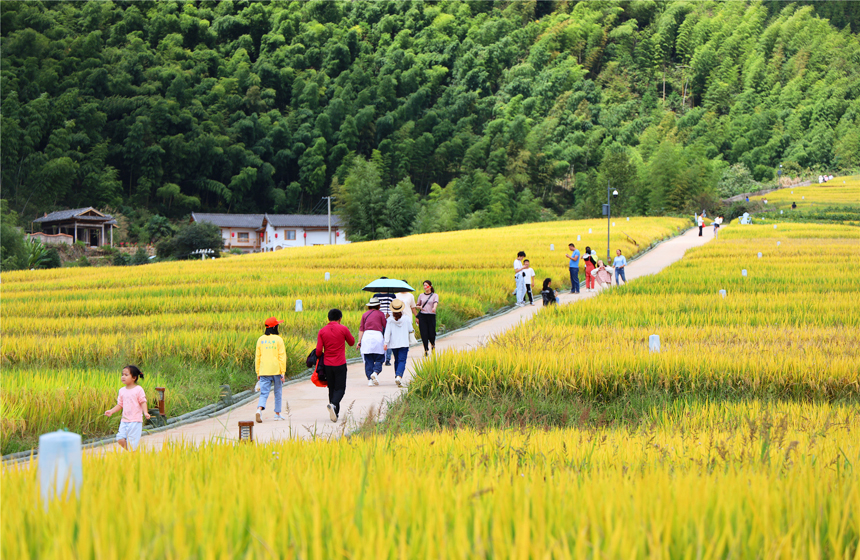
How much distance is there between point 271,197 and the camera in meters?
→ 110

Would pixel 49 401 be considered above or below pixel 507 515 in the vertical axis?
below

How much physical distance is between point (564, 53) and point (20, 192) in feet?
489

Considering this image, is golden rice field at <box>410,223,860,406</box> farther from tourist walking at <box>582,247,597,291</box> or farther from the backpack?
tourist walking at <box>582,247,597,291</box>

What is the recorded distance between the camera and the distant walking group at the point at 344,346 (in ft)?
33.9

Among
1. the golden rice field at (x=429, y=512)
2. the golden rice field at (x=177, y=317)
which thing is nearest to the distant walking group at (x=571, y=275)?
the golden rice field at (x=177, y=317)

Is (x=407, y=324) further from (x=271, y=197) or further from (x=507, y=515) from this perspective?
(x=271, y=197)

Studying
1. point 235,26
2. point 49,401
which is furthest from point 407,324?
point 235,26

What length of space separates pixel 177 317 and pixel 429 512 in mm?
16232

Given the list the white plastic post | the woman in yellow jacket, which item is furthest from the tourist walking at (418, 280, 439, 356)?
the white plastic post

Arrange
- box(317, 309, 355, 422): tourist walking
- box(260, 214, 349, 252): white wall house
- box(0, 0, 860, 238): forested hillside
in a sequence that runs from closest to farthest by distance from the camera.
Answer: box(317, 309, 355, 422): tourist walking, box(0, 0, 860, 238): forested hillside, box(260, 214, 349, 252): white wall house

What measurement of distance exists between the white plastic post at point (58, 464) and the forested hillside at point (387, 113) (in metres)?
86.5

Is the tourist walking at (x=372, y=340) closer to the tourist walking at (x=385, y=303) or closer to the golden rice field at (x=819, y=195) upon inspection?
the tourist walking at (x=385, y=303)

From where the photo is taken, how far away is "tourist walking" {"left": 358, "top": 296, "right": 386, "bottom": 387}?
1209cm

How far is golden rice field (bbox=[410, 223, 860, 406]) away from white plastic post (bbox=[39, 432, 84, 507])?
7.13 meters
